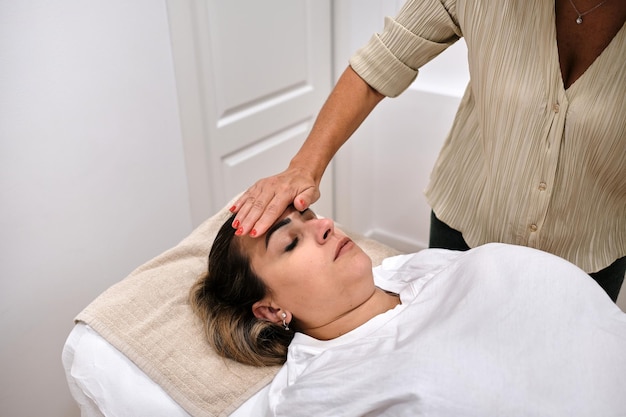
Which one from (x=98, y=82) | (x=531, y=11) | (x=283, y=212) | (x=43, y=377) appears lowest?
(x=43, y=377)

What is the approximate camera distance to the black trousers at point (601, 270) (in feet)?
4.93

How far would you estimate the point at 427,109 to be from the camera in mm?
2582

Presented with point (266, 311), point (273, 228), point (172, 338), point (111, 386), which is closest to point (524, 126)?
point (273, 228)

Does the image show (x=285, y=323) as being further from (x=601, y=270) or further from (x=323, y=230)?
(x=601, y=270)

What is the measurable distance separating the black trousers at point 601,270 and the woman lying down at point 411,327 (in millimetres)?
109

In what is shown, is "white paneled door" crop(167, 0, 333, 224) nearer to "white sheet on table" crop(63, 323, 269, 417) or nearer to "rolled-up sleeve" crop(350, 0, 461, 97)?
"rolled-up sleeve" crop(350, 0, 461, 97)

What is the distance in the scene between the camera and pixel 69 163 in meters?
1.77

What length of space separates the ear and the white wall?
0.70 m

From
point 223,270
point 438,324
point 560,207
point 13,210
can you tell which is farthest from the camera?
point 13,210

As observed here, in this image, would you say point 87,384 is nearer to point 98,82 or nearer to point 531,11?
point 98,82

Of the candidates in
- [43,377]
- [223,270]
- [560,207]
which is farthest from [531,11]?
[43,377]

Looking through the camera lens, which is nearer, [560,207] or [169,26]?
[560,207]

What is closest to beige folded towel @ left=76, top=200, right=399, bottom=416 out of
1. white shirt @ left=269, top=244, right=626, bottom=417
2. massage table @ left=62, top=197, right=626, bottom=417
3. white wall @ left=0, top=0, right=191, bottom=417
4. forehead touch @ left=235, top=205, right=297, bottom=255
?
massage table @ left=62, top=197, right=626, bottom=417

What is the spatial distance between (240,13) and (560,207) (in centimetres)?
131
